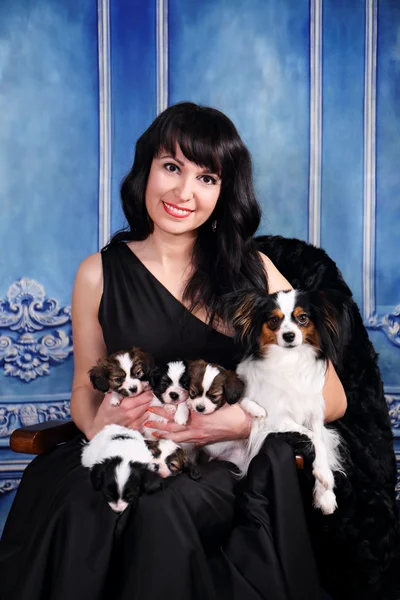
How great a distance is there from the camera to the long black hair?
2156 mm

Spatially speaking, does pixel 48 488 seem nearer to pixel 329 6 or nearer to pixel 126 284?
pixel 126 284

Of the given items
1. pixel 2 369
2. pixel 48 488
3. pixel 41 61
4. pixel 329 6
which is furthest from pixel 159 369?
pixel 329 6

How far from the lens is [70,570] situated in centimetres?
164

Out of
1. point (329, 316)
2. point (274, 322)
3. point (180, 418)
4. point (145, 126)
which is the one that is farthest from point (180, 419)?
point (145, 126)

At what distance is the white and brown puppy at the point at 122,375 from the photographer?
6.55ft

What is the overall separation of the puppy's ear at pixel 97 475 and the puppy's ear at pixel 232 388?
40 centimetres

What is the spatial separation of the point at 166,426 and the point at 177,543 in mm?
412

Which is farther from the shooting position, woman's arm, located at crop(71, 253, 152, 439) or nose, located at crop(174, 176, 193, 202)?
woman's arm, located at crop(71, 253, 152, 439)

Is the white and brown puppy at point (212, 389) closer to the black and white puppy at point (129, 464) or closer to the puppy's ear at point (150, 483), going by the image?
the black and white puppy at point (129, 464)

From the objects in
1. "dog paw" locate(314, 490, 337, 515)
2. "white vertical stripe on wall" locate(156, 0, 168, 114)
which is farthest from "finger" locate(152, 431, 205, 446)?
"white vertical stripe on wall" locate(156, 0, 168, 114)

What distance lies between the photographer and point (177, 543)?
5.38 ft

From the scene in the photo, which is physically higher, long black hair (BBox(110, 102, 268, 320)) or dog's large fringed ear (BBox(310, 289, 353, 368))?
long black hair (BBox(110, 102, 268, 320))

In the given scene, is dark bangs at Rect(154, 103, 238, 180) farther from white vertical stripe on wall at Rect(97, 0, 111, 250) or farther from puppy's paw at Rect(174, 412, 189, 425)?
white vertical stripe on wall at Rect(97, 0, 111, 250)

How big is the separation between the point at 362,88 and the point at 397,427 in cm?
154
